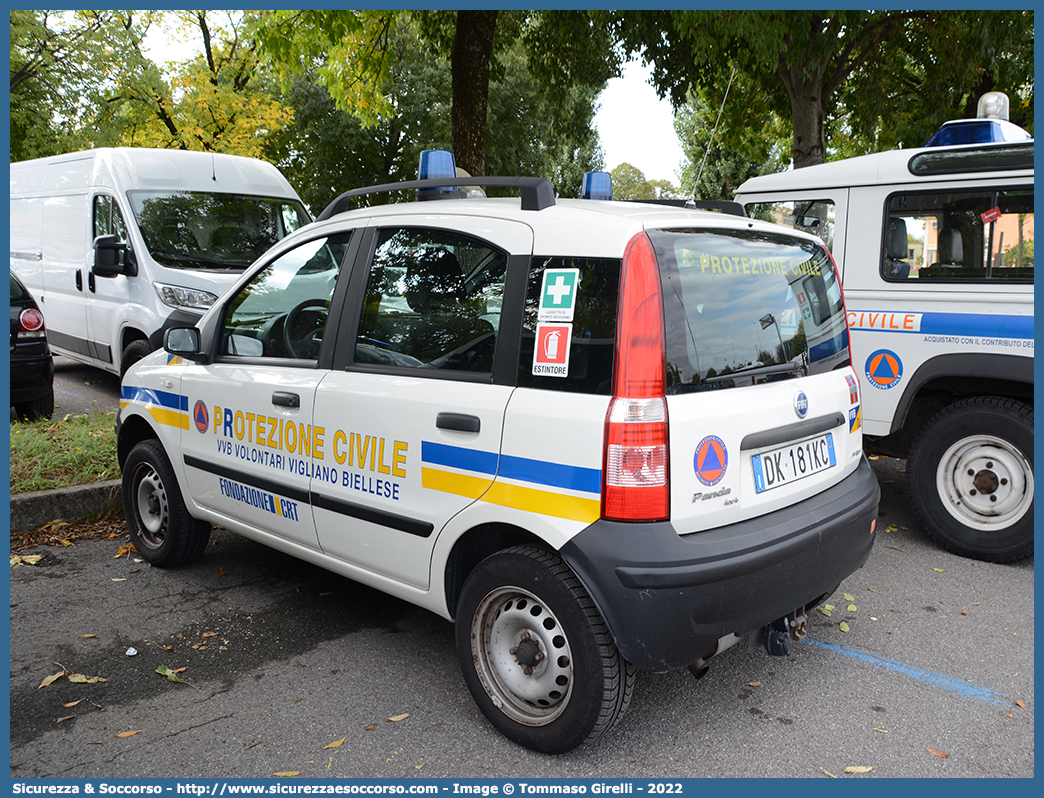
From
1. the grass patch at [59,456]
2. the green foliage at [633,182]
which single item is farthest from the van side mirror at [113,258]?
the green foliage at [633,182]

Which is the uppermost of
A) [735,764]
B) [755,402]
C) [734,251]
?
[734,251]

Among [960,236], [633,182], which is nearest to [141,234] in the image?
Result: [960,236]

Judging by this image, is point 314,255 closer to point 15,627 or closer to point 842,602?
point 15,627

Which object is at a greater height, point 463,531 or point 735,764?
point 463,531

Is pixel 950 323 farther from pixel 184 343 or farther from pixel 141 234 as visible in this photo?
pixel 141 234

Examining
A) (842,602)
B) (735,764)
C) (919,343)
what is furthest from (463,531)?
(919,343)

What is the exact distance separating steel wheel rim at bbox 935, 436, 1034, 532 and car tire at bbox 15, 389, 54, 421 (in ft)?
23.8

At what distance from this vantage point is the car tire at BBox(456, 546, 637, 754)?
8.97ft

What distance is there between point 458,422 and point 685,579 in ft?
3.12

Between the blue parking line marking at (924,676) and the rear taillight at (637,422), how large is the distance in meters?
1.70

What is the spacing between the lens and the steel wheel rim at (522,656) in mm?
2873

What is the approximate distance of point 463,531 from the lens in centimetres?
300

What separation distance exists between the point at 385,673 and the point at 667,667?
1.36 m

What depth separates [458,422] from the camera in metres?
2.98
